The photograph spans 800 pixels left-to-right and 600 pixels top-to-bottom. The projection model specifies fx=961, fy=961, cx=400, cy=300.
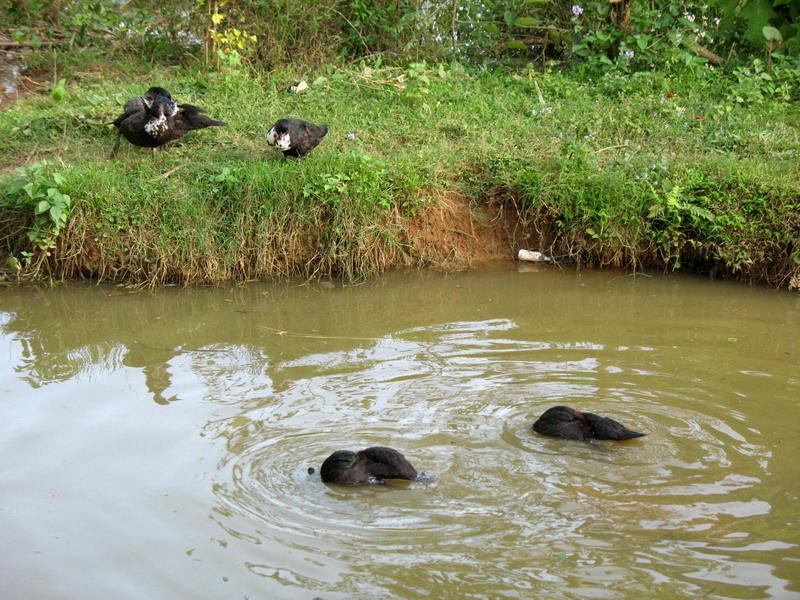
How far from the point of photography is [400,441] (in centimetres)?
561

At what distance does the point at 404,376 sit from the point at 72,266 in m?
3.80

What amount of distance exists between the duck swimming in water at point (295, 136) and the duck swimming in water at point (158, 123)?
975mm

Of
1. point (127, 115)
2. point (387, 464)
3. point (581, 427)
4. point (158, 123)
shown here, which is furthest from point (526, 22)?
point (387, 464)

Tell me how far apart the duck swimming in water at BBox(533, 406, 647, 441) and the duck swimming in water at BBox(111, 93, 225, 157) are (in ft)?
17.6

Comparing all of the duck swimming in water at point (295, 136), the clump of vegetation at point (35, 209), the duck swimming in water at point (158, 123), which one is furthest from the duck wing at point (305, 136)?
the clump of vegetation at point (35, 209)

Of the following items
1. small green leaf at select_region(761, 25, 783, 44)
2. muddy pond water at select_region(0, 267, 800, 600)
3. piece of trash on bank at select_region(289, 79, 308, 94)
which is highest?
small green leaf at select_region(761, 25, 783, 44)

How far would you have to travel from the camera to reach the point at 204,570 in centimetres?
434

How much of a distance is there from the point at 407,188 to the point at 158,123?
2.48m

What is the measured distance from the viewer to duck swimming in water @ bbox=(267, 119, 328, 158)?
29.5 feet

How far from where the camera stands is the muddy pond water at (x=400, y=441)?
4.36 m

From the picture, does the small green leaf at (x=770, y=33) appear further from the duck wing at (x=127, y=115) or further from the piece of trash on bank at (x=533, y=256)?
the duck wing at (x=127, y=115)

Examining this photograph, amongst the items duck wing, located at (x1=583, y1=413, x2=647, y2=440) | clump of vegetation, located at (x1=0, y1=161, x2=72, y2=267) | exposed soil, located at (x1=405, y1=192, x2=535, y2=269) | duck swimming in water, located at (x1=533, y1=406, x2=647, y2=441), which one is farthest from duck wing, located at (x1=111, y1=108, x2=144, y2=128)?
duck wing, located at (x1=583, y1=413, x2=647, y2=440)

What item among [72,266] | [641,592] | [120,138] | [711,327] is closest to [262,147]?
[120,138]

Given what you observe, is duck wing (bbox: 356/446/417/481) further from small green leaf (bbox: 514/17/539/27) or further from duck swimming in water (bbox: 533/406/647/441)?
small green leaf (bbox: 514/17/539/27)
